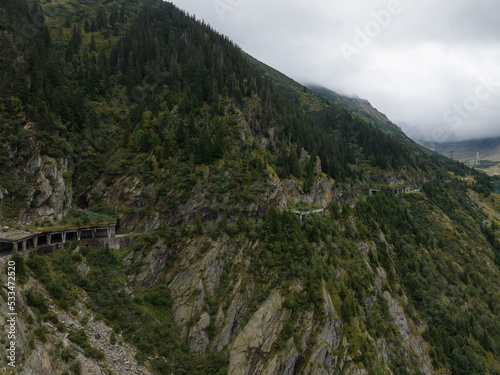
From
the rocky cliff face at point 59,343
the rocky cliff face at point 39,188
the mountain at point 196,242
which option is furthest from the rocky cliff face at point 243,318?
the rocky cliff face at point 39,188

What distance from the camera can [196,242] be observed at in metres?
42.1

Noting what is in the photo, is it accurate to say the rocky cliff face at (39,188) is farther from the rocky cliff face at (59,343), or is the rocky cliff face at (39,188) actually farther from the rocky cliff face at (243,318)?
the rocky cliff face at (243,318)

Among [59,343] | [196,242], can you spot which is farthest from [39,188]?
[59,343]

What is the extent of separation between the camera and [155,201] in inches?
1875

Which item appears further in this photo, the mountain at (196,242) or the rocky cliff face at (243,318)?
the rocky cliff face at (243,318)

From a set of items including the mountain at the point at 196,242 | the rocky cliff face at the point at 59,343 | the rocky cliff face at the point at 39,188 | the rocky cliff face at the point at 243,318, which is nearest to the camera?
the rocky cliff face at the point at 59,343

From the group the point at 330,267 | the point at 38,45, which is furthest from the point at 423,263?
the point at 38,45

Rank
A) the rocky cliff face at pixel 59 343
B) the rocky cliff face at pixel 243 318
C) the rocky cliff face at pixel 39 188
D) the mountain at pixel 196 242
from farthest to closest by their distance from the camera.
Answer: the rocky cliff face at pixel 39 188
the rocky cliff face at pixel 243 318
the mountain at pixel 196 242
the rocky cliff face at pixel 59 343

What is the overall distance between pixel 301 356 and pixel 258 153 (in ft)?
133

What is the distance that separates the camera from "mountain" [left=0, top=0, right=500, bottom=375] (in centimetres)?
3206

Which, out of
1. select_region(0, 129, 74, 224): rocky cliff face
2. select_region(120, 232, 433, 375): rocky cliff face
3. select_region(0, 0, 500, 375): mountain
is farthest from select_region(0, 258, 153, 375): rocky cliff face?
select_region(0, 129, 74, 224): rocky cliff face

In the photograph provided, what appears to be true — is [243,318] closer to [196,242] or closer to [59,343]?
[196,242]

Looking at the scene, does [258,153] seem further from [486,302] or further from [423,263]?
[486,302]

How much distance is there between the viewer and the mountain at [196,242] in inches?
1262
